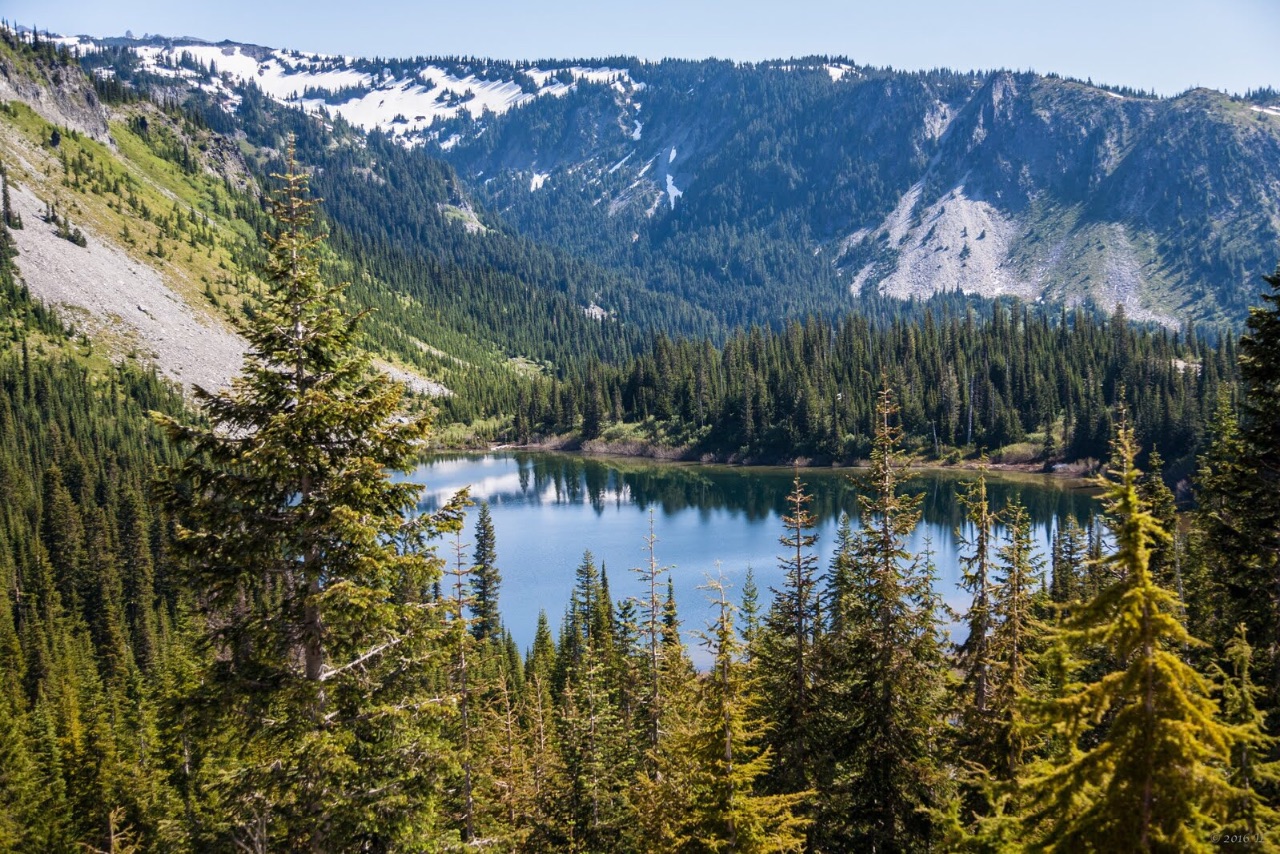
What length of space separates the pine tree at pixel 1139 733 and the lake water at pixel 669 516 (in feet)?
185

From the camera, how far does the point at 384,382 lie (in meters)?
14.1

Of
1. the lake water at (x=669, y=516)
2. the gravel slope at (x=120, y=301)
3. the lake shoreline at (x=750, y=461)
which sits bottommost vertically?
Result: the lake water at (x=669, y=516)

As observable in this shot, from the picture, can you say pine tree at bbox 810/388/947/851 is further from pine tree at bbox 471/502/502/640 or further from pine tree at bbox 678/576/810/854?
pine tree at bbox 471/502/502/640

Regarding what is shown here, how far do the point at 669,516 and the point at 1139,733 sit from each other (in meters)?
117

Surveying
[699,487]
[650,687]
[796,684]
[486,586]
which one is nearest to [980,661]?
[796,684]

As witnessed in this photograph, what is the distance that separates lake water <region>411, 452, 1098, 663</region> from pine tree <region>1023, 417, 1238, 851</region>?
56243 millimetres

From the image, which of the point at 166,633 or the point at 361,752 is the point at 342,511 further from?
the point at 166,633

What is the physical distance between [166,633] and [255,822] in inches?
2832

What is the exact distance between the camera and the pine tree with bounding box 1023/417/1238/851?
9.09m

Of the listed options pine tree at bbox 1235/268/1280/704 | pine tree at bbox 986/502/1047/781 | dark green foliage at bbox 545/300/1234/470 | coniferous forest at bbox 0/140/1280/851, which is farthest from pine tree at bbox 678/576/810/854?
dark green foliage at bbox 545/300/1234/470

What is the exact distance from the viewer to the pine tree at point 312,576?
12.1 m

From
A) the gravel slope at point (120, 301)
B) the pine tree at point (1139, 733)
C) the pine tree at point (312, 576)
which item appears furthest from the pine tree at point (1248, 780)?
the gravel slope at point (120, 301)

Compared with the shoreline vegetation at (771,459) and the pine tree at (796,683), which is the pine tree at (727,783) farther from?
the shoreline vegetation at (771,459)

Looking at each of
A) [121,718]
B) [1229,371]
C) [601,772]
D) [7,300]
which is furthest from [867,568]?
[7,300]
